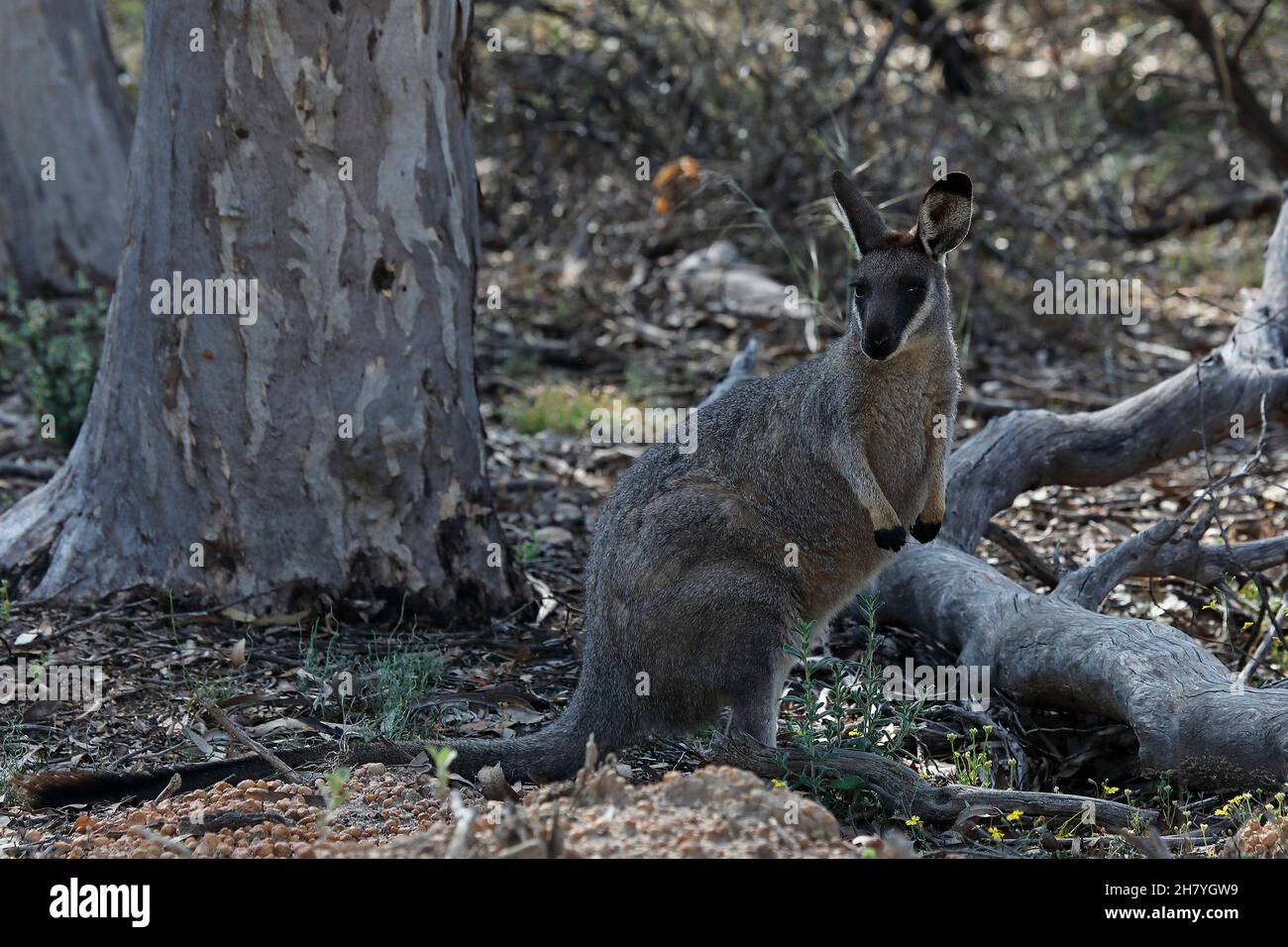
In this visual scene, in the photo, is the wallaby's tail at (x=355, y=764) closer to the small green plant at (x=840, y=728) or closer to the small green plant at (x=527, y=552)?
the small green plant at (x=840, y=728)

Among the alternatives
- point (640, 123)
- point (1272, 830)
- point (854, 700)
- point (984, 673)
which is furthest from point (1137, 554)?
point (640, 123)

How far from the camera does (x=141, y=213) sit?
5.56 meters

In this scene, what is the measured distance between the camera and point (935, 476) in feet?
16.2

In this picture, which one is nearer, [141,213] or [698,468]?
[698,468]

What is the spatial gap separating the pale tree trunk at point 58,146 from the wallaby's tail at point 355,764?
6.67 m

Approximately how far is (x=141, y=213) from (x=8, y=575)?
1.61 metres

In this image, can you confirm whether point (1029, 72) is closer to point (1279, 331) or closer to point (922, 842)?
point (1279, 331)

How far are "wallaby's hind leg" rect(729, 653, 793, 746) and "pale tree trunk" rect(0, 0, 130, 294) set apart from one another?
→ 7192 millimetres

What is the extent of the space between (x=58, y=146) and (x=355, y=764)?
7337 mm

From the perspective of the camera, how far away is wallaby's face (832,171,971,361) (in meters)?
4.41

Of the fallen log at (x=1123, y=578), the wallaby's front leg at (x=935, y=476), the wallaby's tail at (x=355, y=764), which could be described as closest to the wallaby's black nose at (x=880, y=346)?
the wallaby's front leg at (x=935, y=476)

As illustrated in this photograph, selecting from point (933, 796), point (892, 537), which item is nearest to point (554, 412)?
point (892, 537)

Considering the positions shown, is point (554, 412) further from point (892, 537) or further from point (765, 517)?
point (892, 537)
